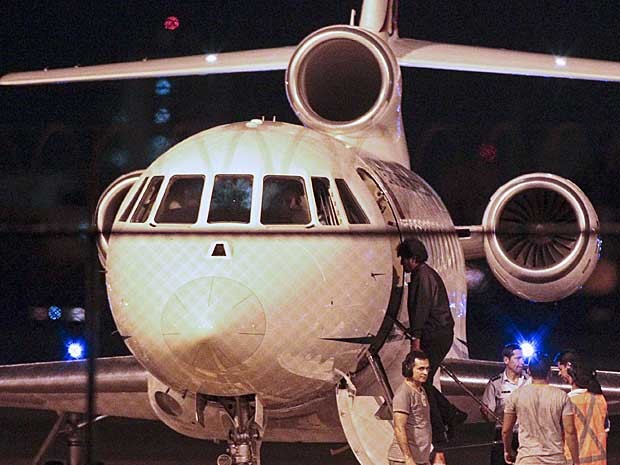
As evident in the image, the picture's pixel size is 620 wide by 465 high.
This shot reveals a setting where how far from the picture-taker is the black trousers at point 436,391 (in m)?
9.30

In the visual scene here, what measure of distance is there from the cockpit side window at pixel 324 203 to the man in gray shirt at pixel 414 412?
1.15 m

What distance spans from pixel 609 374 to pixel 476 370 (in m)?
1.20

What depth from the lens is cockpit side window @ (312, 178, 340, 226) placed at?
29.8ft

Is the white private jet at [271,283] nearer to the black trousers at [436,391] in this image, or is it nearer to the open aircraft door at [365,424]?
the open aircraft door at [365,424]

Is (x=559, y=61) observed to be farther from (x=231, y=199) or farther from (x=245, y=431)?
(x=245, y=431)

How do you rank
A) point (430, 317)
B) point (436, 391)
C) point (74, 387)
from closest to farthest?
point (430, 317), point (436, 391), point (74, 387)

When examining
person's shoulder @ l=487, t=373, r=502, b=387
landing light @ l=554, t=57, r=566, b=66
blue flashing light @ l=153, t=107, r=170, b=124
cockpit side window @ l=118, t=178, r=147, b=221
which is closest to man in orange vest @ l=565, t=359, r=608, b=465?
person's shoulder @ l=487, t=373, r=502, b=387

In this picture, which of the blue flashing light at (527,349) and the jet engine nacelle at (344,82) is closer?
the blue flashing light at (527,349)

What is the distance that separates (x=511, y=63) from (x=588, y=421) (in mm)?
5005

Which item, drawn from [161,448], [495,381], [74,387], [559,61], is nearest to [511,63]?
[559,61]

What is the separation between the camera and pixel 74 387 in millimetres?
11789

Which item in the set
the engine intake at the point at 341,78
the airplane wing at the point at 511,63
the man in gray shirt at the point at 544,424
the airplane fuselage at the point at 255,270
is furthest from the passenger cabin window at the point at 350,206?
the airplane wing at the point at 511,63

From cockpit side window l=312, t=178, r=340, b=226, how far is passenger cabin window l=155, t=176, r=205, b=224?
2.43 feet

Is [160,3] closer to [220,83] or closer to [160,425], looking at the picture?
[220,83]
